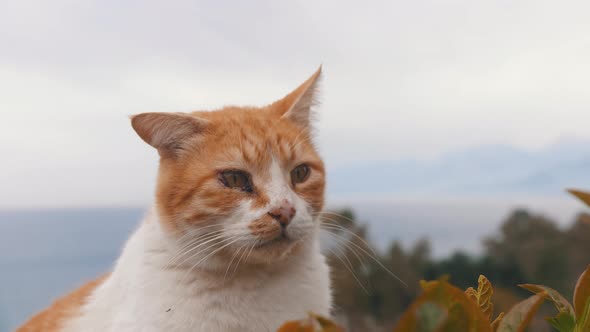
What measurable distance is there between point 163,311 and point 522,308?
1.25 m

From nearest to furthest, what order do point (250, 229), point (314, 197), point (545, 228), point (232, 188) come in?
1. point (250, 229)
2. point (232, 188)
3. point (314, 197)
4. point (545, 228)

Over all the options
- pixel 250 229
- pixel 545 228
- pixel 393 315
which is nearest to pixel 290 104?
pixel 250 229

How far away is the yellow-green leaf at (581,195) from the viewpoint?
0.68 metres

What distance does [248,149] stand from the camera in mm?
1738

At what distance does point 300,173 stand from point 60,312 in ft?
4.10

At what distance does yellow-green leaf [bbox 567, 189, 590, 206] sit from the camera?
0.68 metres

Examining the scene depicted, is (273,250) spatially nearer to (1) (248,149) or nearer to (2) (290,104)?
(1) (248,149)

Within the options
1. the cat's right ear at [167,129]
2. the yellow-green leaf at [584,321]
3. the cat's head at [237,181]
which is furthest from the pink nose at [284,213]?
the yellow-green leaf at [584,321]

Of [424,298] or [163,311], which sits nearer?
[424,298]

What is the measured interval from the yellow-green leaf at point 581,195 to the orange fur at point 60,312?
6.34 feet

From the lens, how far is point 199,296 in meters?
1.64

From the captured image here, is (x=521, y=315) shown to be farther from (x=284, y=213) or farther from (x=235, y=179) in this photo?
(x=235, y=179)

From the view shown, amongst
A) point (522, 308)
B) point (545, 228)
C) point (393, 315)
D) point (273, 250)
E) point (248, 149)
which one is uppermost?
point (248, 149)

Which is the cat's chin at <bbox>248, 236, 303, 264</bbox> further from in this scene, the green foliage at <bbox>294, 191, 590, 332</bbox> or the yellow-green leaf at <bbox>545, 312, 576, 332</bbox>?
the green foliage at <bbox>294, 191, 590, 332</bbox>
